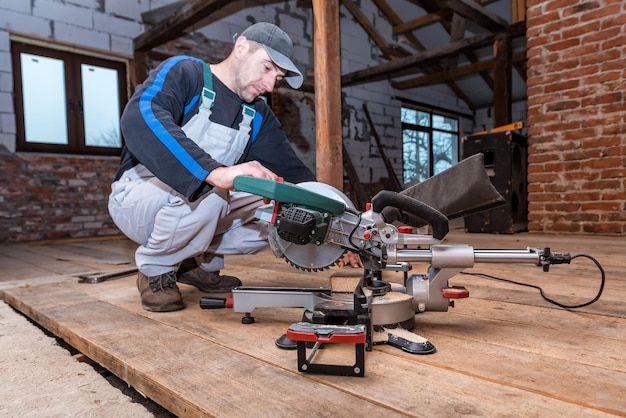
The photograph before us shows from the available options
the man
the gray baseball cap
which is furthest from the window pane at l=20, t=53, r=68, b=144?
the gray baseball cap

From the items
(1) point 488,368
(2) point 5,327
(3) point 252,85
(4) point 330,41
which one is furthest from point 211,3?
(1) point 488,368

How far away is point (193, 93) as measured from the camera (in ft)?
4.35

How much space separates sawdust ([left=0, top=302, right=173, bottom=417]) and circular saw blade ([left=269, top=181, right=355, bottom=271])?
419 millimetres

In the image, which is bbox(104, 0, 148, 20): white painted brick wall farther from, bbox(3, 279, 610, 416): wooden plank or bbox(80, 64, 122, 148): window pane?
bbox(3, 279, 610, 416): wooden plank

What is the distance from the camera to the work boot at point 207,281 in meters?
1.56

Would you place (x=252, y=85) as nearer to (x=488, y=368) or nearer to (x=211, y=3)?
(x=488, y=368)

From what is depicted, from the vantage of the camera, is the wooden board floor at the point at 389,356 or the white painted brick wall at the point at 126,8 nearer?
the wooden board floor at the point at 389,356

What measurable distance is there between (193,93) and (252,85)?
19 centimetres

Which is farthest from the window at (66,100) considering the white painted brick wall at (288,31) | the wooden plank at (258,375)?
the wooden plank at (258,375)

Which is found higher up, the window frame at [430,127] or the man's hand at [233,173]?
the window frame at [430,127]

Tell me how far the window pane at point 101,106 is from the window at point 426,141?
495 cm

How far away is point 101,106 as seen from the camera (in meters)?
4.57

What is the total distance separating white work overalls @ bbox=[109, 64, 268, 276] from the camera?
1.30 m

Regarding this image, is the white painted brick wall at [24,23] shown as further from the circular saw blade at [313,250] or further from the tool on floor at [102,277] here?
the circular saw blade at [313,250]
